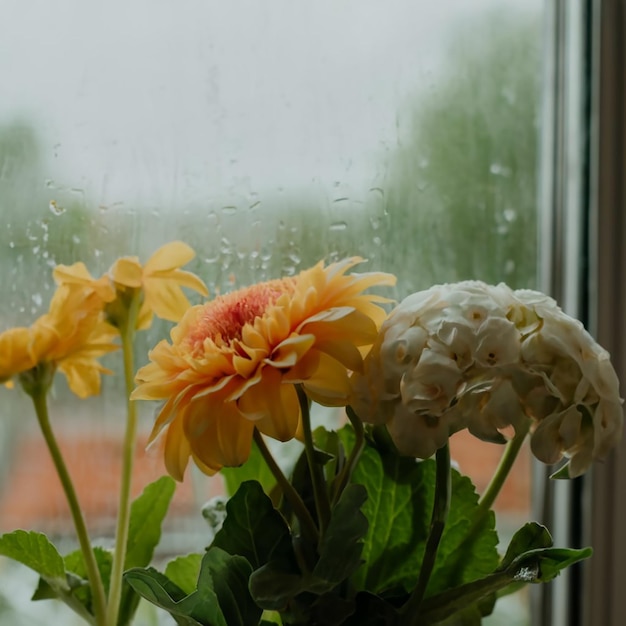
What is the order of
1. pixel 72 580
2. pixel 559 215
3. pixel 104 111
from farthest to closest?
pixel 559 215 < pixel 104 111 < pixel 72 580

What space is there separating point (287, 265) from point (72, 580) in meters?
0.33

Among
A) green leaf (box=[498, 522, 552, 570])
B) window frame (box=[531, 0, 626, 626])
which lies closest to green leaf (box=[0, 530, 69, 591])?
green leaf (box=[498, 522, 552, 570])

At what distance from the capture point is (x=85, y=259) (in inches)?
31.2

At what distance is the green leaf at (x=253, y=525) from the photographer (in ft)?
1.97

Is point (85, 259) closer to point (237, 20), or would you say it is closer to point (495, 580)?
point (237, 20)

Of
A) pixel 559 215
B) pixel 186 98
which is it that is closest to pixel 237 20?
pixel 186 98

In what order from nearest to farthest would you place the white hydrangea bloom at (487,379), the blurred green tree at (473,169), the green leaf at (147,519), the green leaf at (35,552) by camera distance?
1. the white hydrangea bloom at (487,379)
2. the green leaf at (35,552)
3. the green leaf at (147,519)
4. the blurred green tree at (473,169)

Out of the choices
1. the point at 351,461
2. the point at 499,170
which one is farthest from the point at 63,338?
the point at 499,170

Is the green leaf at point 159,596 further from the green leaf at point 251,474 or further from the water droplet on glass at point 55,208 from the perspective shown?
the water droplet on glass at point 55,208

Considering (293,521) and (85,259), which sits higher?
(85,259)

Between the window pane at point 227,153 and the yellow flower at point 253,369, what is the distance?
9.1 inches

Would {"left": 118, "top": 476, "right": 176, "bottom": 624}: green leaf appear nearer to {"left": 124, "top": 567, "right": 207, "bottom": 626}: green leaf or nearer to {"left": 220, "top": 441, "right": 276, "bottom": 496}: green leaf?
{"left": 220, "top": 441, "right": 276, "bottom": 496}: green leaf

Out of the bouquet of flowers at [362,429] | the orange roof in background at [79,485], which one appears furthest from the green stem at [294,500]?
the orange roof in background at [79,485]

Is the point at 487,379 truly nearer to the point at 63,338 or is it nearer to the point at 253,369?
the point at 253,369
